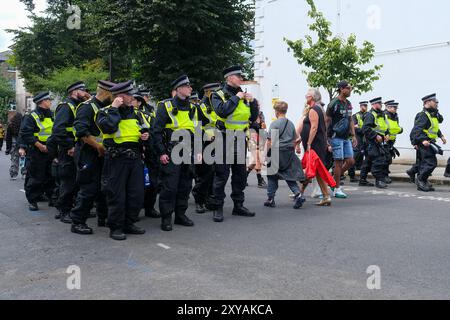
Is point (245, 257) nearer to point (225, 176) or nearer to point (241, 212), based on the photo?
point (225, 176)

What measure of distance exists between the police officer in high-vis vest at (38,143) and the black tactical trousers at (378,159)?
6.84 metres

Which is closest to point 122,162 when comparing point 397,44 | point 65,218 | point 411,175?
point 65,218

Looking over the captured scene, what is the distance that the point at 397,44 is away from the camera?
18.6 m

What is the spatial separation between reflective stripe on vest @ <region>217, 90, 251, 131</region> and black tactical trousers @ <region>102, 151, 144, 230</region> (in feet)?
5.15

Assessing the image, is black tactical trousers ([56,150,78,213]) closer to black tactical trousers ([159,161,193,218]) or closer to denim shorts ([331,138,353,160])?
black tactical trousers ([159,161,193,218])

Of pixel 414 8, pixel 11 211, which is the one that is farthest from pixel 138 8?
pixel 11 211

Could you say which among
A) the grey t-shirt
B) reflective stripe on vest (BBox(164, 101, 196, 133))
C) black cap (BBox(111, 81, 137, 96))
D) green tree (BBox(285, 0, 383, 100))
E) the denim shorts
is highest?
green tree (BBox(285, 0, 383, 100))

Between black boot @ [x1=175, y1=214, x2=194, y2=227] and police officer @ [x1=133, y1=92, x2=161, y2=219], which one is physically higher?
police officer @ [x1=133, y1=92, x2=161, y2=219]

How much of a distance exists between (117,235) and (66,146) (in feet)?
5.48

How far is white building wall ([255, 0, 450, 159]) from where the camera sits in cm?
1698

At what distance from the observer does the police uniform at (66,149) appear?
6.92 meters

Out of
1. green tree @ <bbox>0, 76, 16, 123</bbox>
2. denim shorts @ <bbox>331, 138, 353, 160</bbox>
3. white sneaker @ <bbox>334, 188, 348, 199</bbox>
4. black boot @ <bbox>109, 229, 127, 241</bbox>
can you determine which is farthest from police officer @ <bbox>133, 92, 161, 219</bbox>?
Answer: green tree @ <bbox>0, 76, 16, 123</bbox>

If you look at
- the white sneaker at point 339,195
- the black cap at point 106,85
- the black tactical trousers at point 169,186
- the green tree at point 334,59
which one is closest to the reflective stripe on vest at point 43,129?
the black cap at point 106,85

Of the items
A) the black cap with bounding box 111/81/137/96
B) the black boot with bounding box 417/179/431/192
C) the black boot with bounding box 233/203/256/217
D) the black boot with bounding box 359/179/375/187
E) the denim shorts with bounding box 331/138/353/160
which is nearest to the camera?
the black cap with bounding box 111/81/137/96
